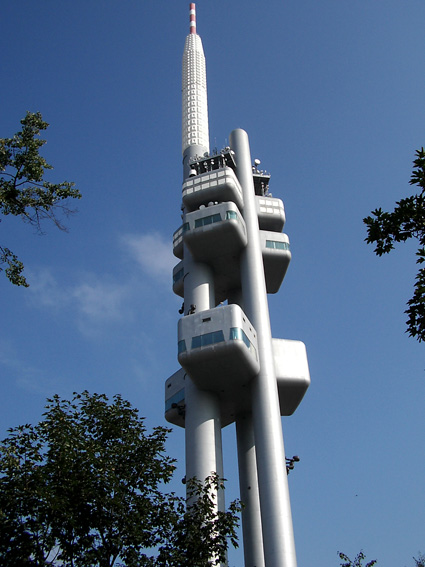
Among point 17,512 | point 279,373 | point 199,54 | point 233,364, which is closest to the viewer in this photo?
point 17,512

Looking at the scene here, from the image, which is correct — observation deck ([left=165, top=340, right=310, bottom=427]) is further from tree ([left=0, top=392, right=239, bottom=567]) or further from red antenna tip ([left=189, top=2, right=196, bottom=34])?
red antenna tip ([left=189, top=2, right=196, bottom=34])

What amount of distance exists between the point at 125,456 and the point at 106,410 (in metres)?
2.29

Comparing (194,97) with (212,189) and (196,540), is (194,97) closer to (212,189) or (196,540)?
(212,189)

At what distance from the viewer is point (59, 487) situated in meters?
22.4

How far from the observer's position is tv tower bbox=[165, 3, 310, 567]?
44312 mm

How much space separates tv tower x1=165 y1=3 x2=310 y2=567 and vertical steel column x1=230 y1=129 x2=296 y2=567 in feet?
0.26

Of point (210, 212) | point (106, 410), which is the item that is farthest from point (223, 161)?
point (106, 410)

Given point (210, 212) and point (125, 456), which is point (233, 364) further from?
point (125, 456)

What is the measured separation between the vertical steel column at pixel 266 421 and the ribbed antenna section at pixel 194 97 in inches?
400

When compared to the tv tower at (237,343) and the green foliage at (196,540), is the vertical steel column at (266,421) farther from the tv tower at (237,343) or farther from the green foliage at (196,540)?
the green foliage at (196,540)

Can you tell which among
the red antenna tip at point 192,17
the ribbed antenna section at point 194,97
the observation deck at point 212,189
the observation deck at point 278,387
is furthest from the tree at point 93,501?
the red antenna tip at point 192,17

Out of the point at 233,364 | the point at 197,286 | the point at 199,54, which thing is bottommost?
the point at 233,364

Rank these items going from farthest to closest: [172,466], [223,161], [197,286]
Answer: [223,161], [197,286], [172,466]

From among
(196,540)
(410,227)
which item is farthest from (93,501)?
(410,227)
